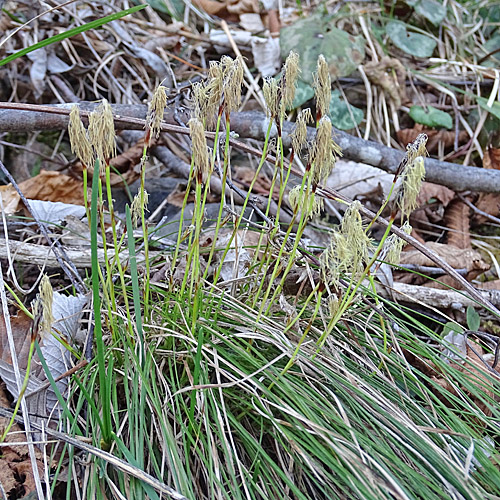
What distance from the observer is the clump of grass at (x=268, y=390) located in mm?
778

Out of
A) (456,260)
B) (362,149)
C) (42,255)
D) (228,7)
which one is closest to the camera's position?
(42,255)

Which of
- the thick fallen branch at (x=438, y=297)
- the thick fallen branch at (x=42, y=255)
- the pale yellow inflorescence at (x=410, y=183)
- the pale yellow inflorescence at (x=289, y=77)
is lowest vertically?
the thick fallen branch at (x=438, y=297)

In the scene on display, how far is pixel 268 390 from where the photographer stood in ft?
2.84

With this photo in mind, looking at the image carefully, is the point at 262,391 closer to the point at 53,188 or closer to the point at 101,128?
the point at 101,128

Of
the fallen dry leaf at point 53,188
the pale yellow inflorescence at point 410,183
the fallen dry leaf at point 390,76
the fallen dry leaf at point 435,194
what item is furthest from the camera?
the fallen dry leaf at point 390,76

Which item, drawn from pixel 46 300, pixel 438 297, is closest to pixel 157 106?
pixel 46 300

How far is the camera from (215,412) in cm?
88

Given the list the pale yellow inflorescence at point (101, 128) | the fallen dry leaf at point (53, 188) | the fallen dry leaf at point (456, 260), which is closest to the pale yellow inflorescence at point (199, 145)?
the pale yellow inflorescence at point (101, 128)

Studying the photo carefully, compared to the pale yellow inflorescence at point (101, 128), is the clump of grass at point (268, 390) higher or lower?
lower

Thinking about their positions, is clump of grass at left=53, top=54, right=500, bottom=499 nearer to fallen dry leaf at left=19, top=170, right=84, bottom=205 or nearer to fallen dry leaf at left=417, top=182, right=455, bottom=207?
fallen dry leaf at left=19, top=170, right=84, bottom=205

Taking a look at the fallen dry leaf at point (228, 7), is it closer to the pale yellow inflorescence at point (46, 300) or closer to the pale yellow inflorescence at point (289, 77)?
the pale yellow inflorescence at point (289, 77)

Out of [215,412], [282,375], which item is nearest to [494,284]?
[282,375]

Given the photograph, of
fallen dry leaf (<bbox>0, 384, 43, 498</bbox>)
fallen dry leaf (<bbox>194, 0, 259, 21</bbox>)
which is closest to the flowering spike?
fallen dry leaf (<bbox>0, 384, 43, 498</bbox>)

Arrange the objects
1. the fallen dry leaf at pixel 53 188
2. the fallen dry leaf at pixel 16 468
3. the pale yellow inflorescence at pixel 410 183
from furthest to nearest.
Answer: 1. the fallen dry leaf at pixel 53 188
2. the fallen dry leaf at pixel 16 468
3. the pale yellow inflorescence at pixel 410 183
